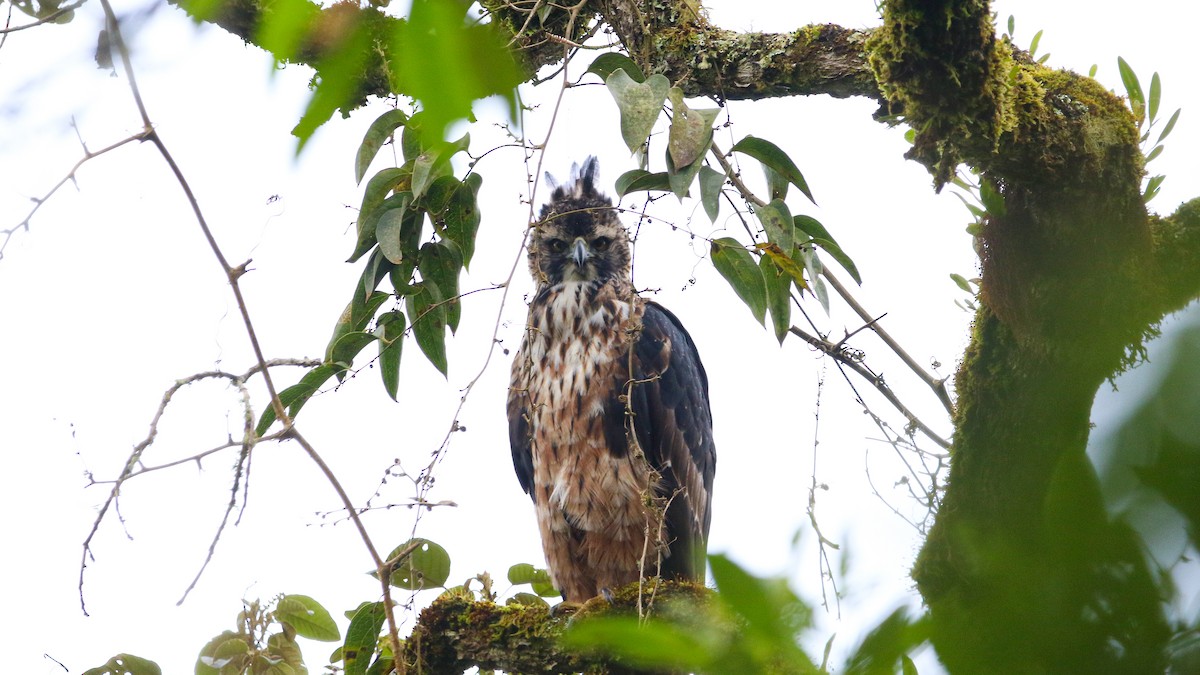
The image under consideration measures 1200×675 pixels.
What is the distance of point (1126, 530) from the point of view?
583 mm

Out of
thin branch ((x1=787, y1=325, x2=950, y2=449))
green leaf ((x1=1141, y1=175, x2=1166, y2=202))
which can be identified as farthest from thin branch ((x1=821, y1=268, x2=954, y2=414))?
green leaf ((x1=1141, y1=175, x2=1166, y2=202))

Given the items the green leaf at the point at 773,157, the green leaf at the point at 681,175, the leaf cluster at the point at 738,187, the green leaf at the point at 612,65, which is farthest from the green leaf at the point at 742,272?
the green leaf at the point at 612,65

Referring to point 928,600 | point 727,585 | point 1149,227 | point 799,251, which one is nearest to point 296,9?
point 727,585

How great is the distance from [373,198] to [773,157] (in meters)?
1.38

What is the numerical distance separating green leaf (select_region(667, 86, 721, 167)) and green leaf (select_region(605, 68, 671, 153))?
0.11 metres

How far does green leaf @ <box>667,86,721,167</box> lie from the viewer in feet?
8.42

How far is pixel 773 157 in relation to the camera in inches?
118

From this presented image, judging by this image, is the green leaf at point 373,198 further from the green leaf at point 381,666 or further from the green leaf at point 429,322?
the green leaf at point 381,666

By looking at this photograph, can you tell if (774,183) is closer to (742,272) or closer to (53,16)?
(742,272)

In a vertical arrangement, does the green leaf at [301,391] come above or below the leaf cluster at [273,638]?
above

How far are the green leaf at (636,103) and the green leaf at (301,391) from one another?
4.51 ft

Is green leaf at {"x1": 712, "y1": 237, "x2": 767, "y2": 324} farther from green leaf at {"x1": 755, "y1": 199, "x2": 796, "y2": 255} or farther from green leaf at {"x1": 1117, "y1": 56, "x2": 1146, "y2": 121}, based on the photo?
green leaf at {"x1": 1117, "y1": 56, "x2": 1146, "y2": 121}

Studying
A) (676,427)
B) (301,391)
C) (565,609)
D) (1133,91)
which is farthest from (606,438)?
(1133,91)

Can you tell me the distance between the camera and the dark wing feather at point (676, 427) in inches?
172
